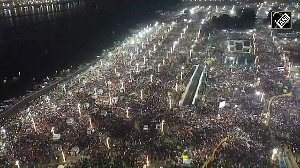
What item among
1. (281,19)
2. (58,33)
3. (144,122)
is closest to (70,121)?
(144,122)

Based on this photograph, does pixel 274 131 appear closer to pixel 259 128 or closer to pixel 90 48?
pixel 259 128

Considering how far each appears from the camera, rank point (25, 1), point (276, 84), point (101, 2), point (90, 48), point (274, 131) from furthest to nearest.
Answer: point (101, 2), point (25, 1), point (90, 48), point (276, 84), point (274, 131)

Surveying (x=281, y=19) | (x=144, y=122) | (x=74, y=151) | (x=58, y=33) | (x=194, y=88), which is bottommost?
(x=74, y=151)

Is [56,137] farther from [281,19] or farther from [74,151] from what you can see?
[281,19]

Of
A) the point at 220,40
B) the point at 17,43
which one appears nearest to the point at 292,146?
the point at 220,40

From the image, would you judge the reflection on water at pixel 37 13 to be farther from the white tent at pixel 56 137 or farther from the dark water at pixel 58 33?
the white tent at pixel 56 137

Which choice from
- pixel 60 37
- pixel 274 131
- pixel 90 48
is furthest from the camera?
pixel 60 37

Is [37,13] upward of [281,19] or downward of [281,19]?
downward

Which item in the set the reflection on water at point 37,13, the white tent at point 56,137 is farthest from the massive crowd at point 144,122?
the reflection on water at point 37,13
